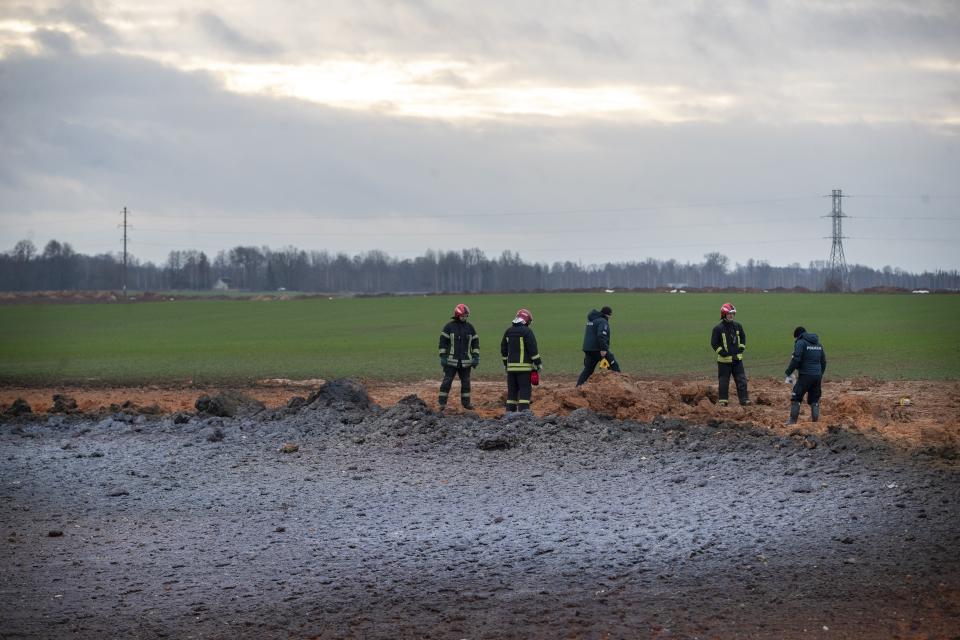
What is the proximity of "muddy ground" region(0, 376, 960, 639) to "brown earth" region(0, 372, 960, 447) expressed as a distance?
46 centimetres

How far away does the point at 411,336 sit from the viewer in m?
52.0

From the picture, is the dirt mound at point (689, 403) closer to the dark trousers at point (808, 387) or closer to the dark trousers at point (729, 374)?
the dark trousers at point (729, 374)

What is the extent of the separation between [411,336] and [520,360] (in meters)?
33.6

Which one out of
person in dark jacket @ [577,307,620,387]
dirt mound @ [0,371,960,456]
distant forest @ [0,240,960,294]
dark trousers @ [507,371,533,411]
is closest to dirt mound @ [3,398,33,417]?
dirt mound @ [0,371,960,456]

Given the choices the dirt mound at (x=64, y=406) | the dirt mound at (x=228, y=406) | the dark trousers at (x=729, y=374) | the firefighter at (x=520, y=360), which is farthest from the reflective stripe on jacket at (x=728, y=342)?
the dirt mound at (x=64, y=406)

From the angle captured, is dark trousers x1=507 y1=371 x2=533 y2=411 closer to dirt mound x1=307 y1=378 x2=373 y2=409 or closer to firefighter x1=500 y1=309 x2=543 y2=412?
firefighter x1=500 y1=309 x2=543 y2=412

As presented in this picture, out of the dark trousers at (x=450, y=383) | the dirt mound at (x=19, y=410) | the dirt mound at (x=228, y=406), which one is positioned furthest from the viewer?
the dark trousers at (x=450, y=383)

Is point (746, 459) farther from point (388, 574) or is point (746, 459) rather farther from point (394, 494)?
point (388, 574)

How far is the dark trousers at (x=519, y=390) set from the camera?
1888cm

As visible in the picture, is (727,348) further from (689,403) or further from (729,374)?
(689,403)

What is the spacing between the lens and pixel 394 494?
1322cm

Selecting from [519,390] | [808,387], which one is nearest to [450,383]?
[519,390]

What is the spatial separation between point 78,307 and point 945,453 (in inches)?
3296

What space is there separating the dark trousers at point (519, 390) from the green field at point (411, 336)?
1190 centimetres
